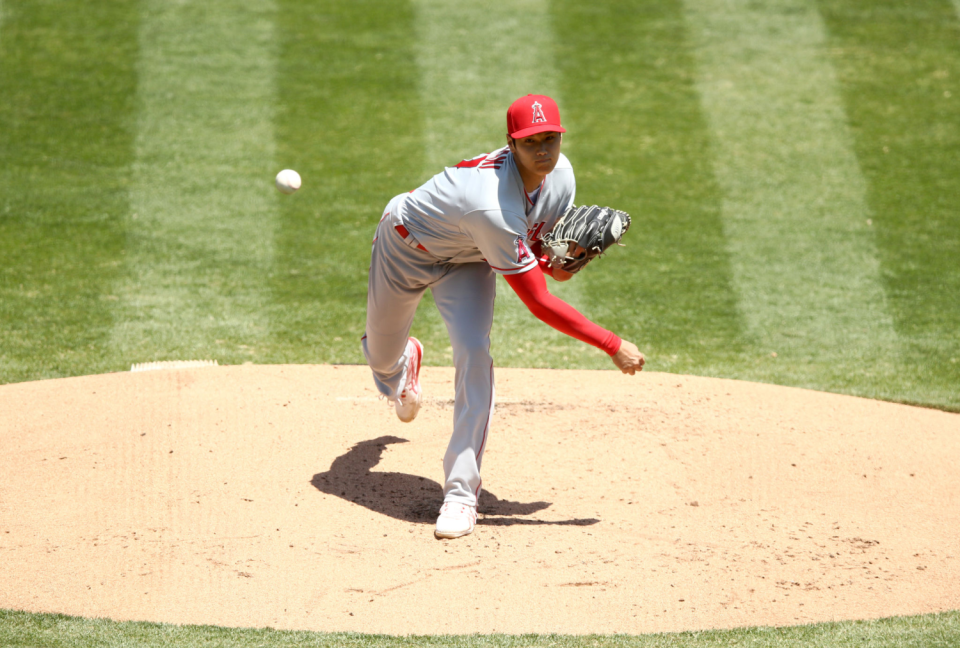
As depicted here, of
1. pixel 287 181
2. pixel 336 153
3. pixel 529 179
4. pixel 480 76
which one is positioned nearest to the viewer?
pixel 529 179

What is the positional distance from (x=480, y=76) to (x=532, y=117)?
257 inches

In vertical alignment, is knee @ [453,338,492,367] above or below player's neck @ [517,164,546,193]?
below

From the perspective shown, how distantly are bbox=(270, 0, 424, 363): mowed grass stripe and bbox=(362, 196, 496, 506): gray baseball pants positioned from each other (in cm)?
241

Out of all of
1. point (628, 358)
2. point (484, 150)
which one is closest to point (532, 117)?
point (628, 358)

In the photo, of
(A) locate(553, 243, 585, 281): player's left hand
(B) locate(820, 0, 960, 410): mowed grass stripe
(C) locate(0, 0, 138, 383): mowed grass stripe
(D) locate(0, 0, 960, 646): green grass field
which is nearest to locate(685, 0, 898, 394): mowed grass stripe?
(D) locate(0, 0, 960, 646): green grass field

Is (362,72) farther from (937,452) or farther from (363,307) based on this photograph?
(937,452)

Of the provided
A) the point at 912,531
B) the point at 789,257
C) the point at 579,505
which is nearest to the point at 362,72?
the point at 789,257

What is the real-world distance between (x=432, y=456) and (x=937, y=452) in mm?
2774

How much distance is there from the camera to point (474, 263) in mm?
4512

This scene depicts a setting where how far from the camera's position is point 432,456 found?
5.28 meters

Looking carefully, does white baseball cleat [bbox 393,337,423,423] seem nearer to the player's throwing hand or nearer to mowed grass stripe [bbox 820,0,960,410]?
the player's throwing hand

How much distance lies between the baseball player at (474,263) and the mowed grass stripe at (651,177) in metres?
2.73

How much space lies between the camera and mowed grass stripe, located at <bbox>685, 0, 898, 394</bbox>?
7.34 metres

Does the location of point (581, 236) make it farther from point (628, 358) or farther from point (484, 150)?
point (484, 150)
